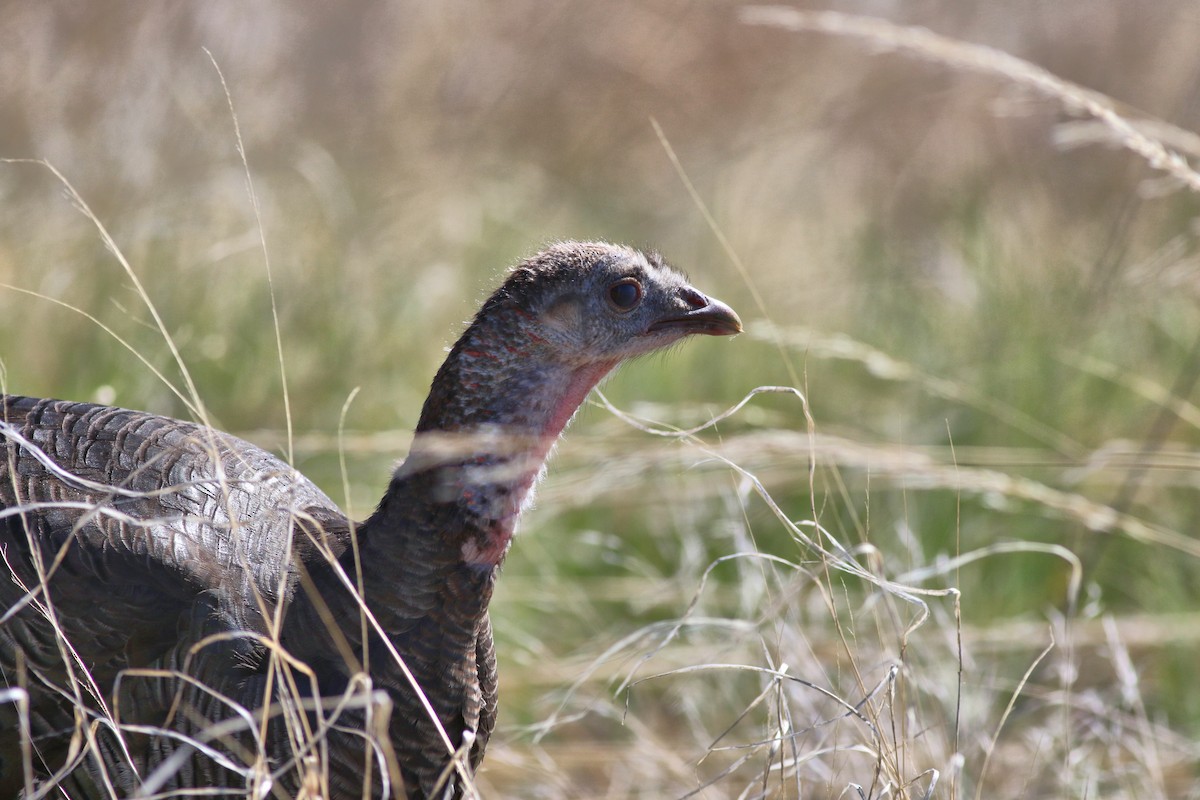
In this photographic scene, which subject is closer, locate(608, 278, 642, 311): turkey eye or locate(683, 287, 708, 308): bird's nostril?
locate(608, 278, 642, 311): turkey eye

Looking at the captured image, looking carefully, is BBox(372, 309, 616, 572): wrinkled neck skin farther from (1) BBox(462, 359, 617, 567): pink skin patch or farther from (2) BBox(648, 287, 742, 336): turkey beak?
(2) BBox(648, 287, 742, 336): turkey beak

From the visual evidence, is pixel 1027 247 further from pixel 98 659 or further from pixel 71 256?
pixel 98 659

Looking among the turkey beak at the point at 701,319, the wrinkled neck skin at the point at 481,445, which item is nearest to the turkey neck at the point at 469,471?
the wrinkled neck skin at the point at 481,445

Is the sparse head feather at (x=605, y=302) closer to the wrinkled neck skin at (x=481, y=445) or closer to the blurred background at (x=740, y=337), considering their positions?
the wrinkled neck skin at (x=481, y=445)

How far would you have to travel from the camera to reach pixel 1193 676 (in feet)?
12.0

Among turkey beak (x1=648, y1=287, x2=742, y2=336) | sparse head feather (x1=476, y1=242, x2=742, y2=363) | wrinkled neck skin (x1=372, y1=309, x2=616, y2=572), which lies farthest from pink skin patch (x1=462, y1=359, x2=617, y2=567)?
turkey beak (x1=648, y1=287, x2=742, y2=336)

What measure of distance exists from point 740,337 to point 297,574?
2623 millimetres

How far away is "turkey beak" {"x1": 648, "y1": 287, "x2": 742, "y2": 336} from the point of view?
110 inches

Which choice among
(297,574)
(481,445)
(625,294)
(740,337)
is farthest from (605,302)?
(740,337)

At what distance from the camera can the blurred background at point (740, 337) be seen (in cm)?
310

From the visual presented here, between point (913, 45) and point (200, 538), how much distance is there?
165 centimetres

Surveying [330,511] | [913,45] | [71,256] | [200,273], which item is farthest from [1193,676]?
[71,256]

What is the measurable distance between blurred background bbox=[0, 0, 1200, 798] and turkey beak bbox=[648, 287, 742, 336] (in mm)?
129

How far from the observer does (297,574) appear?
2.49 m
